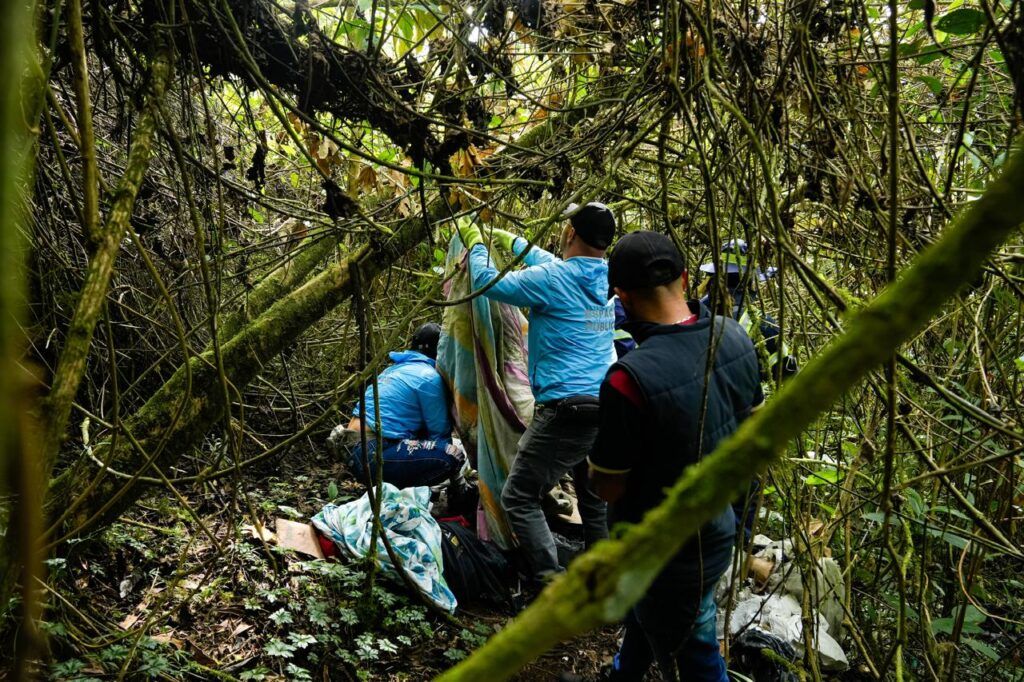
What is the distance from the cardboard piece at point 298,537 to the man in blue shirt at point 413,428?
62 centimetres

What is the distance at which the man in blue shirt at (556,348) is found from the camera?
3.49 meters

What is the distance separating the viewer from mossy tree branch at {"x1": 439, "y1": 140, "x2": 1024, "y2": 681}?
29cm

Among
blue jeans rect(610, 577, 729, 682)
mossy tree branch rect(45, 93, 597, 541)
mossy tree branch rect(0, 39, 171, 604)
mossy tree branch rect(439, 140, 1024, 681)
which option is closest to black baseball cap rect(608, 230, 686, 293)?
mossy tree branch rect(45, 93, 597, 541)

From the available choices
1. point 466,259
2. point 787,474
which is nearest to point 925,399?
point 787,474

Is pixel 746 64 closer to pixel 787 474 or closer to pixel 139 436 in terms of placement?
pixel 787 474

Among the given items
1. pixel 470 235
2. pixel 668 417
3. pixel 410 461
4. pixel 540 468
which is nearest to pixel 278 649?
pixel 540 468

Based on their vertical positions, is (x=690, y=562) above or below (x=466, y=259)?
below

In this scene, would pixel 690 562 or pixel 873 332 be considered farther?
pixel 690 562

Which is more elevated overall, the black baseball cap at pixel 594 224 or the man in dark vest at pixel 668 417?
the black baseball cap at pixel 594 224

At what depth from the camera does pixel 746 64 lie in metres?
2.13

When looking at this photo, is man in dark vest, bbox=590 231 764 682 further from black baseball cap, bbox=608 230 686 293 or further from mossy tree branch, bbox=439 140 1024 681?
mossy tree branch, bbox=439 140 1024 681

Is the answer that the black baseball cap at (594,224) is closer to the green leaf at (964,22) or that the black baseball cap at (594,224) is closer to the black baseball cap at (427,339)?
the green leaf at (964,22)

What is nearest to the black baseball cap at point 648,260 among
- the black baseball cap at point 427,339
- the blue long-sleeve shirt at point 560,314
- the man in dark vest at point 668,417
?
the man in dark vest at point 668,417

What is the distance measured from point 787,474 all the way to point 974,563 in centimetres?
99
